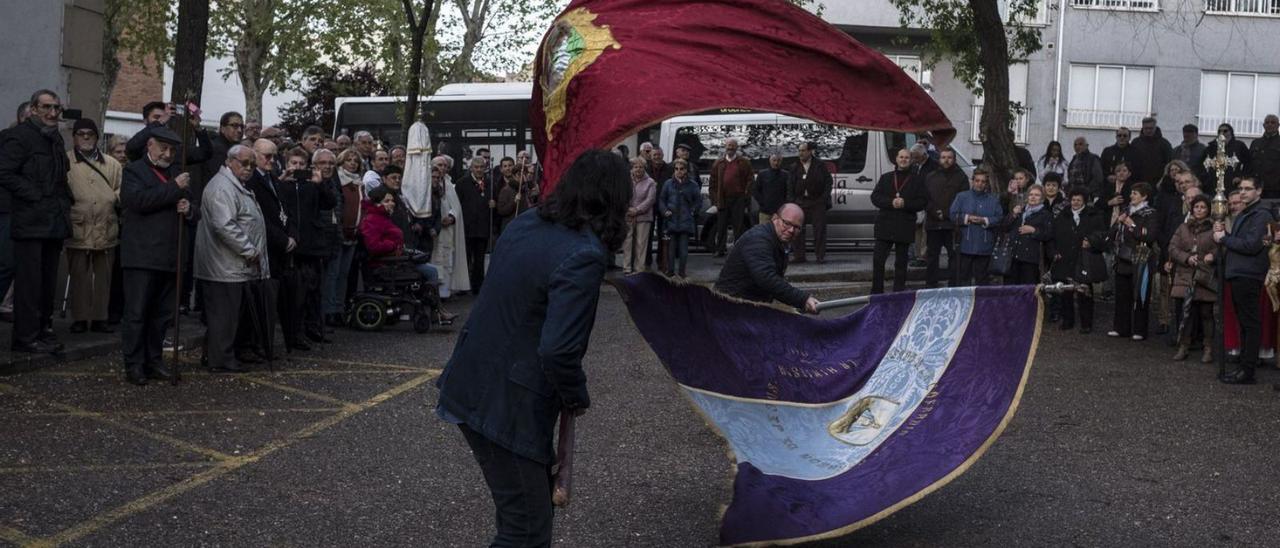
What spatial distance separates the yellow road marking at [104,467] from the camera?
28.0 feet

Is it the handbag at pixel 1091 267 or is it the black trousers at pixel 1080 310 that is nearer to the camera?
the handbag at pixel 1091 267

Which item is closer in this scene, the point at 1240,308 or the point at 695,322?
the point at 695,322

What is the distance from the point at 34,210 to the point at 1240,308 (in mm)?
10477

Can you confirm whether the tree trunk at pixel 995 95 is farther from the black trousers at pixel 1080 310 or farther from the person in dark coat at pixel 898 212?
the black trousers at pixel 1080 310

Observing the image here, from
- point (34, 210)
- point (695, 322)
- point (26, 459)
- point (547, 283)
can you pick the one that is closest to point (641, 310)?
point (695, 322)

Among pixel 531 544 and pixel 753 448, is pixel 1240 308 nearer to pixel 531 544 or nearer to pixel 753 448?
pixel 753 448

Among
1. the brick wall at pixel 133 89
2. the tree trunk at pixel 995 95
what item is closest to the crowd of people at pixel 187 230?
the tree trunk at pixel 995 95

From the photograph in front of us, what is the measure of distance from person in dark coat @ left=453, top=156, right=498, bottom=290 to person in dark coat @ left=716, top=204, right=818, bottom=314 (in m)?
9.64

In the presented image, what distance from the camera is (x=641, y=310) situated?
7.45m

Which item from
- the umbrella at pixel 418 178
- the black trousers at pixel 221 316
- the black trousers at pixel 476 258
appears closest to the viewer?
the black trousers at pixel 221 316

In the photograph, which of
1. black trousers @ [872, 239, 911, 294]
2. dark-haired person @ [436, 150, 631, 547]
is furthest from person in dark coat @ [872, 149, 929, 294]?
dark-haired person @ [436, 150, 631, 547]

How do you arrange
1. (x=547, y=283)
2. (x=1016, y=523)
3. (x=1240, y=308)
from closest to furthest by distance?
(x=547, y=283) → (x=1016, y=523) → (x=1240, y=308)

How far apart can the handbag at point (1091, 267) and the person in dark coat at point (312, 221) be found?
26.8 feet

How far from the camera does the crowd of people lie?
11836 mm
